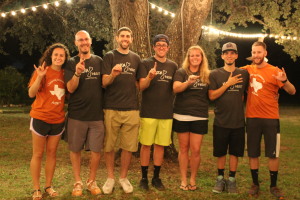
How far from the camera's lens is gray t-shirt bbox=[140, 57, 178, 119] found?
15.8ft

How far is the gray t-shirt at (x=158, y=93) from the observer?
4805mm

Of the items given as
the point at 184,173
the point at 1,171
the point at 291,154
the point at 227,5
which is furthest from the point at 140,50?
the point at 227,5

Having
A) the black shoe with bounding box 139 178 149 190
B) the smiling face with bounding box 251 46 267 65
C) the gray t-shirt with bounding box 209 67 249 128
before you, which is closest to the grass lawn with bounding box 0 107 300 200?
the black shoe with bounding box 139 178 149 190

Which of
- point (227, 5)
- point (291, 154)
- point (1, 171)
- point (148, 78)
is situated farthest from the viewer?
point (227, 5)

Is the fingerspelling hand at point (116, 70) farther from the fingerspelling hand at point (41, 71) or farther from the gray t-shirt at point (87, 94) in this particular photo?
the fingerspelling hand at point (41, 71)

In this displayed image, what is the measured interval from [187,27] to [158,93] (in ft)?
6.50

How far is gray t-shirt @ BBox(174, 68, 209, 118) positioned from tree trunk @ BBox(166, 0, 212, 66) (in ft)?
4.98

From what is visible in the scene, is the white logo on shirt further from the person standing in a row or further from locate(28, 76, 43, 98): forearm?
the person standing in a row

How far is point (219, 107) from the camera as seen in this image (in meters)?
4.87

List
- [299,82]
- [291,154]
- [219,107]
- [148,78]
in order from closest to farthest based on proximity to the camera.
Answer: [148,78]
[219,107]
[291,154]
[299,82]

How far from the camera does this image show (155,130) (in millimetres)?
4863

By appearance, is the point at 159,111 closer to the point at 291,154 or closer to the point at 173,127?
the point at 173,127

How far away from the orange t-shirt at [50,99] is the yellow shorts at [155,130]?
1060mm

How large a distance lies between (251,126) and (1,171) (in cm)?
392
